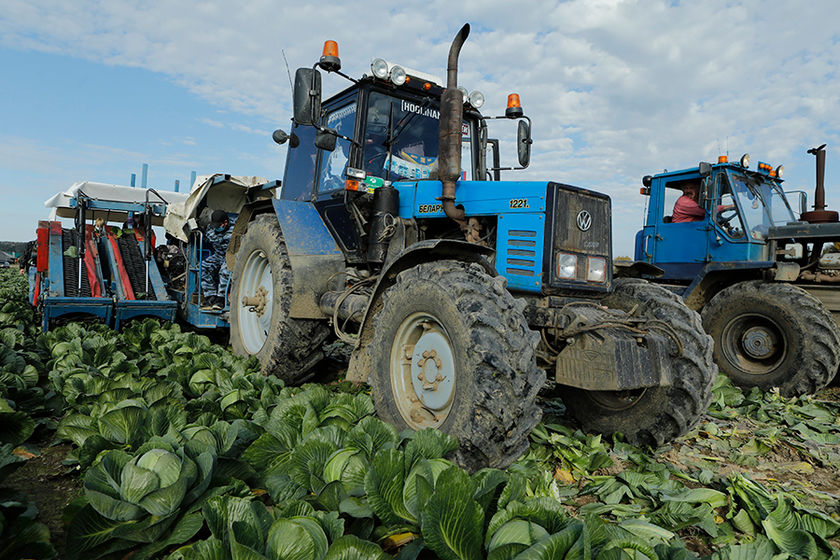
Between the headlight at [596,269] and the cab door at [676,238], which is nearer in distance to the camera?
the headlight at [596,269]

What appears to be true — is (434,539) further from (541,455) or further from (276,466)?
(541,455)

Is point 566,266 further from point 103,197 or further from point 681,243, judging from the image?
point 103,197

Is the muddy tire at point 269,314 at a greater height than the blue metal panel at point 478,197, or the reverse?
the blue metal panel at point 478,197

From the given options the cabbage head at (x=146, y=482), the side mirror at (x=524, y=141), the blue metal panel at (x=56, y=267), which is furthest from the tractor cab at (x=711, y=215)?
the blue metal panel at (x=56, y=267)

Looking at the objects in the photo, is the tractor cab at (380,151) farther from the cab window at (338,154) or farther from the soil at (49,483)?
the soil at (49,483)

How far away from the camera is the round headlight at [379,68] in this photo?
12.6 ft

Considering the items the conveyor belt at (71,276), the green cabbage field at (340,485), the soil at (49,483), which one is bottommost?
the soil at (49,483)

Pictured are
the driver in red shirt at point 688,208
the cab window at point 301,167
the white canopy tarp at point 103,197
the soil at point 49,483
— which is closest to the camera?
the soil at point 49,483

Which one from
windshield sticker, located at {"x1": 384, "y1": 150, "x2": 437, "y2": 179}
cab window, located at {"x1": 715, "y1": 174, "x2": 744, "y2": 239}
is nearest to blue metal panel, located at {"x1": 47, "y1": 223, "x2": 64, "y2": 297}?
windshield sticker, located at {"x1": 384, "y1": 150, "x2": 437, "y2": 179}

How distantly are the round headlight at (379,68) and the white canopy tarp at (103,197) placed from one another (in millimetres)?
4534

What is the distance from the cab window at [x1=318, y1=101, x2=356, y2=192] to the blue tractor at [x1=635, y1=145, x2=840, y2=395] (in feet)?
13.0

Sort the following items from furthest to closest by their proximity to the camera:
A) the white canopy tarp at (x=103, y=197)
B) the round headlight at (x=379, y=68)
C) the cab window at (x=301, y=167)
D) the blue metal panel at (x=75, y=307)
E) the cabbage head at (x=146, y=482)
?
Result: the white canopy tarp at (x=103, y=197) → the blue metal panel at (x=75, y=307) → the cab window at (x=301, y=167) → the round headlight at (x=379, y=68) → the cabbage head at (x=146, y=482)

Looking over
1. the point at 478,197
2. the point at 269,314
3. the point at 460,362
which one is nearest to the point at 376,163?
the point at 478,197

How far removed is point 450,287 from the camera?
264cm
